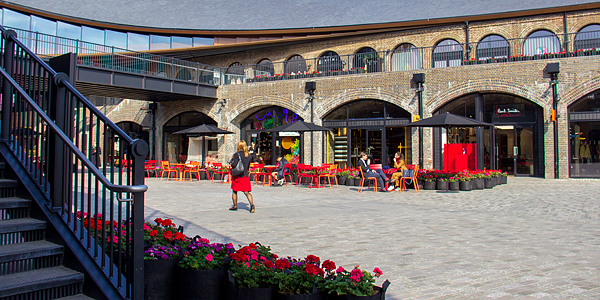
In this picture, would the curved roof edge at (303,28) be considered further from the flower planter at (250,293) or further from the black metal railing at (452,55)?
the flower planter at (250,293)

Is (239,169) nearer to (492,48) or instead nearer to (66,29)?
(492,48)

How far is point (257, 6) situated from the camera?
2941 cm

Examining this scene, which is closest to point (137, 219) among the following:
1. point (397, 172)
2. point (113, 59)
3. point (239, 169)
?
point (239, 169)

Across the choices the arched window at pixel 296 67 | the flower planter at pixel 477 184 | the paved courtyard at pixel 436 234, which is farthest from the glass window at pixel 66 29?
the flower planter at pixel 477 184

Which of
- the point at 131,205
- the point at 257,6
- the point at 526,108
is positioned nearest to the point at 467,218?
the point at 131,205

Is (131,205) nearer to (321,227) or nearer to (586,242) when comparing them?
(321,227)

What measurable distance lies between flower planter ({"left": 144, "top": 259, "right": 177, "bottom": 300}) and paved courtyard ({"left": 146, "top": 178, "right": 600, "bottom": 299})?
1964mm

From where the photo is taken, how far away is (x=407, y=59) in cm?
2111

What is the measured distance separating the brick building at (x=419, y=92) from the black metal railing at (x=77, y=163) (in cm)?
1581

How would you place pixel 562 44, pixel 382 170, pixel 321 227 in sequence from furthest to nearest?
pixel 562 44 < pixel 382 170 < pixel 321 227

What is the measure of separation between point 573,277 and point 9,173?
18.5ft

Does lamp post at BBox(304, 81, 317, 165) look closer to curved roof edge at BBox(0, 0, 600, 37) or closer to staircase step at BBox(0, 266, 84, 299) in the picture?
curved roof edge at BBox(0, 0, 600, 37)

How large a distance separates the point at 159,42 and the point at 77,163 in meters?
27.6

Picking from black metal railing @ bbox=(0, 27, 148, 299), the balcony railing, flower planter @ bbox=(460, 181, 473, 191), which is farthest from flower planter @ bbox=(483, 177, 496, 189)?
the balcony railing
